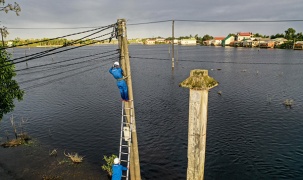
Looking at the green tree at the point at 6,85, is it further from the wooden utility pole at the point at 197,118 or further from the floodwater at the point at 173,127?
the wooden utility pole at the point at 197,118

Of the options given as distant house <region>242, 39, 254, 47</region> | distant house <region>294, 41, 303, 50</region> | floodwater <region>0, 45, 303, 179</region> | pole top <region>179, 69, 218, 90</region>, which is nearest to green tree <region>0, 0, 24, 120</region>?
floodwater <region>0, 45, 303, 179</region>

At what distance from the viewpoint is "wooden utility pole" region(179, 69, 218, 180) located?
5934 millimetres

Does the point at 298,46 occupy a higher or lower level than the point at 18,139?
higher

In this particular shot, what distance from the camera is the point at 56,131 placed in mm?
27109

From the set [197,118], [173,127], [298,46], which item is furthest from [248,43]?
[197,118]

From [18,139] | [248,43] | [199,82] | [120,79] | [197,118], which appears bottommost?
[18,139]

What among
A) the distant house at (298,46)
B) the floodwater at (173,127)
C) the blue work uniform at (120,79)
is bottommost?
the floodwater at (173,127)

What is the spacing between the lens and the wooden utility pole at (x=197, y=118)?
19.5 ft

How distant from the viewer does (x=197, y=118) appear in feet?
19.5

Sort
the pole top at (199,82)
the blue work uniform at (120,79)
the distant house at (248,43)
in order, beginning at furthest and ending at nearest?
the distant house at (248,43)
the blue work uniform at (120,79)
the pole top at (199,82)

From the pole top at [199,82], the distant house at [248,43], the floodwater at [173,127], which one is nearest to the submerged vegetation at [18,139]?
the floodwater at [173,127]

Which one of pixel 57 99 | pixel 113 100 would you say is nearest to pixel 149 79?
→ pixel 113 100

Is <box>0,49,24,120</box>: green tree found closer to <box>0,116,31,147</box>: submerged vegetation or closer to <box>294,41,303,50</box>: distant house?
<box>0,116,31,147</box>: submerged vegetation

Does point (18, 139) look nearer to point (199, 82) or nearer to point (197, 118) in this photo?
point (197, 118)
